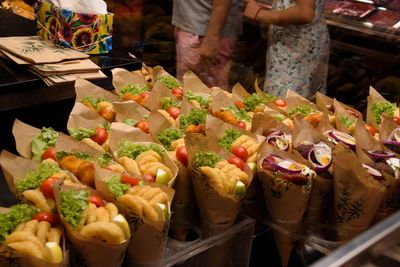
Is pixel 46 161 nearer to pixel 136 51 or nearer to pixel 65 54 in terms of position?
pixel 65 54

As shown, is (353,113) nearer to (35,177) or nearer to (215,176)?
(215,176)

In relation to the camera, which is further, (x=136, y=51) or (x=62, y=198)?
(x=136, y=51)

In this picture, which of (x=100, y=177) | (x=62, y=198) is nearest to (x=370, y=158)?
(x=100, y=177)

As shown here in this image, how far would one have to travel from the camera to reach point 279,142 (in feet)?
5.94

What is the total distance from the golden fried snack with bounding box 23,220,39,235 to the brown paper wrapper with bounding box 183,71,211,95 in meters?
1.21

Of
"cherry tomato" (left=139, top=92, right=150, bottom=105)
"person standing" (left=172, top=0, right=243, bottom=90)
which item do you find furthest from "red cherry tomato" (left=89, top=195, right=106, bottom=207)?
"person standing" (left=172, top=0, right=243, bottom=90)

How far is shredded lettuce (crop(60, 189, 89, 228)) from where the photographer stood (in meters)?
1.24

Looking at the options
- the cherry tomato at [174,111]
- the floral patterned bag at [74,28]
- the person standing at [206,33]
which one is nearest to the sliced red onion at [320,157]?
the cherry tomato at [174,111]

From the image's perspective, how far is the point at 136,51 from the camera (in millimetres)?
4934

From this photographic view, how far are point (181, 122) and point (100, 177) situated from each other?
59 centimetres

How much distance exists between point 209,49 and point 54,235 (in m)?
2.27

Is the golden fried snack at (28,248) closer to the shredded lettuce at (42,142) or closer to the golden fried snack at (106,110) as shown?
the shredded lettuce at (42,142)

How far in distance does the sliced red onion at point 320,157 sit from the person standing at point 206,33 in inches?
64.4

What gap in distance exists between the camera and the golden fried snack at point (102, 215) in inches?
50.0
